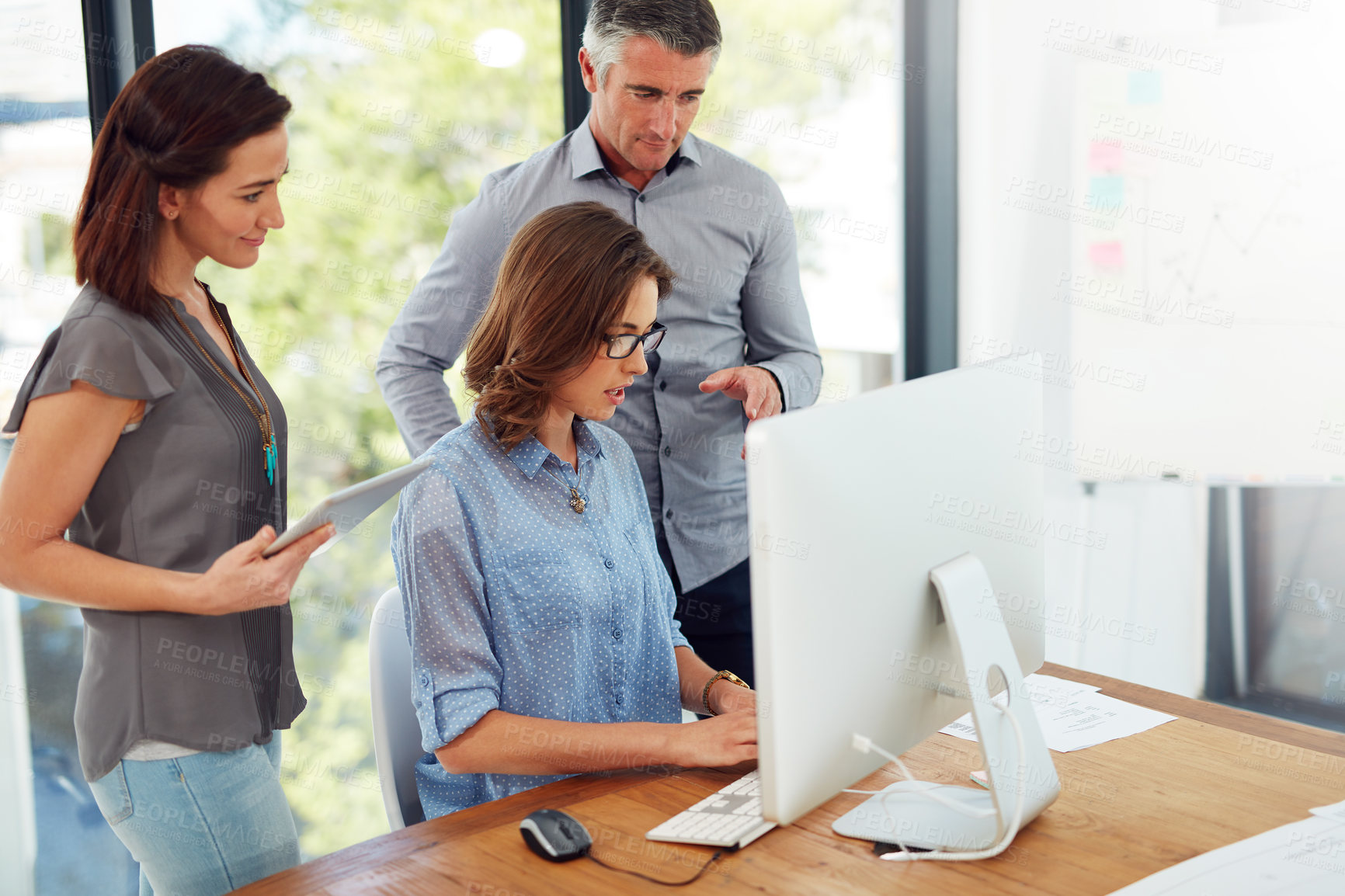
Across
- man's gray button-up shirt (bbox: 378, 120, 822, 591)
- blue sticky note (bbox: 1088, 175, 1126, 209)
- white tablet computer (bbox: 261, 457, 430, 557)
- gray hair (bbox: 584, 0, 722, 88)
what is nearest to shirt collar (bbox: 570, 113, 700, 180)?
man's gray button-up shirt (bbox: 378, 120, 822, 591)

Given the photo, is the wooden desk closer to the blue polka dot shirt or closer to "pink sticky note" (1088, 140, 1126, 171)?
the blue polka dot shirt

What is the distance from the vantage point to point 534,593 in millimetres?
1357

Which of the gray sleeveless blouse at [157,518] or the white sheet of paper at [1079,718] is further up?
the gray sleeveless blouse at [157,518]

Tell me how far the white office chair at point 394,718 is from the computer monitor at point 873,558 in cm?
69

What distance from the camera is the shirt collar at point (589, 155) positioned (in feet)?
6.40

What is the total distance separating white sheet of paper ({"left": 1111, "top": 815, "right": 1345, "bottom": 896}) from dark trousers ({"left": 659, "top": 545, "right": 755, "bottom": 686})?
1017mm

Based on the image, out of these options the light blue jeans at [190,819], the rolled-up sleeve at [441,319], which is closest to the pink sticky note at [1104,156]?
the rolled-up sleeve at [441,319]

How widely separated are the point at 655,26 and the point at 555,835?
131 centimetres

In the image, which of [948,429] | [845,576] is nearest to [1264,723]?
[948,429]

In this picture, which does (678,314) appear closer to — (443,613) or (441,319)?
(441,319)

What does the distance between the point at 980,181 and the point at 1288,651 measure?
1.57 m

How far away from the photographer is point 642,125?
1.85 metres

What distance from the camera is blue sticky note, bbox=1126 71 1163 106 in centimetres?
268

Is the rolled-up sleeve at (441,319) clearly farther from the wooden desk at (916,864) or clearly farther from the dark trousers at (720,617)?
the wooden desk at (916,864)
